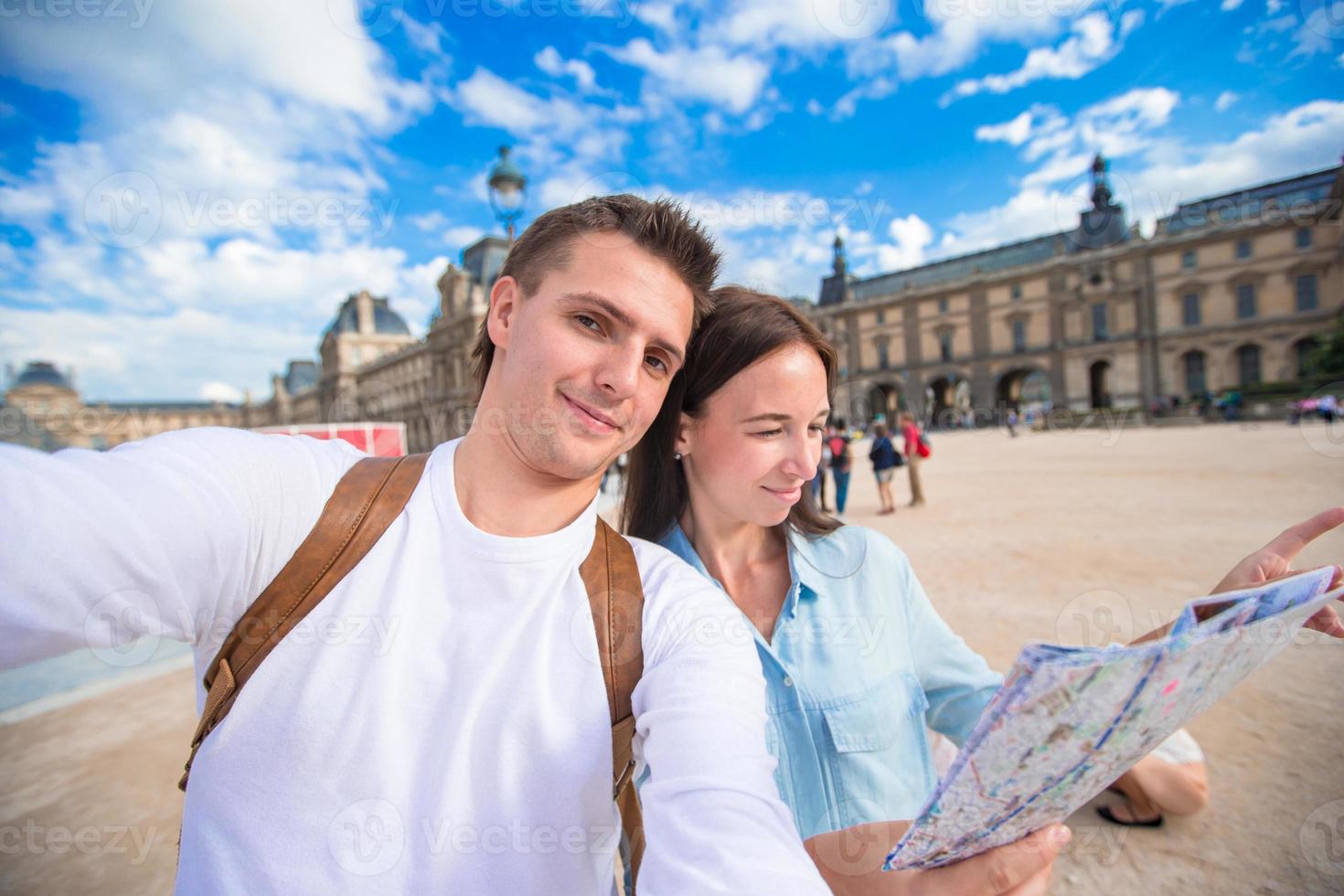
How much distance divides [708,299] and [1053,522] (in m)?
8.50

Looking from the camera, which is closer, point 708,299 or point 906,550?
point 708,299

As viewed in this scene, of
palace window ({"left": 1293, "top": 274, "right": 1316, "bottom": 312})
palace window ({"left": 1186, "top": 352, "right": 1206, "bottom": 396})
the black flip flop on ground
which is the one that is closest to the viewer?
the black flip flop on ground

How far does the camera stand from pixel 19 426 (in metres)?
9.95

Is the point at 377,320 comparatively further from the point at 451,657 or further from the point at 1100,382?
the point at 451,657

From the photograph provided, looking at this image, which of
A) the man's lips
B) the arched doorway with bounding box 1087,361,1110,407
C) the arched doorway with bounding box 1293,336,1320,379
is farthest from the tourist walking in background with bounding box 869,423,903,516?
the arched doorway with bounding box 1293,336,1320,379

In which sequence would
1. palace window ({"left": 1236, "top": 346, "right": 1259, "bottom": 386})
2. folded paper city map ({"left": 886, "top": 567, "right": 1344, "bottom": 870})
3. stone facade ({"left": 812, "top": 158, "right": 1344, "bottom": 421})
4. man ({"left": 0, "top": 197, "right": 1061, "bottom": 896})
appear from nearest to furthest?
folded paper city map ({"left": 886, "top": 567, "right": 1344, "bottom": 870}) → man ({"left": 0, "top": 197, "right": 1061, "bottom": 896}) → stone facade ({"left": 812, "top": 158, "right": 1344, "bottom": 421}) → palace window ({"left": 1236, "top": 346, "right": 1259, "bottom": 386})

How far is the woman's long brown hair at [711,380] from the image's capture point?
190 centimetres

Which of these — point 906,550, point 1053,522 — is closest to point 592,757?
point 906,550

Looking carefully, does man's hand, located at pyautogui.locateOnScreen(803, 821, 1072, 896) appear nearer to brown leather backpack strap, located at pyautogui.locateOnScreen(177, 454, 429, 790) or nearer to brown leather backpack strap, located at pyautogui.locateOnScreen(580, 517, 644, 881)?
brown leather backpack strap, located at pyautogui.locateOnScreen(580, 517, 644, 881)

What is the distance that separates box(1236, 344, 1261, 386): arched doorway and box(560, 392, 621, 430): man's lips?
5097 cm

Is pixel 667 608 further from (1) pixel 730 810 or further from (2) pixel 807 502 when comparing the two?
(2) pixel 807 502

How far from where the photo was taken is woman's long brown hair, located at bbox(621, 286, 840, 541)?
74.9 inches

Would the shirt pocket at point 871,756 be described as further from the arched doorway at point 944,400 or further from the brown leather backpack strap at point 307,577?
the arched doorway at point 944,400

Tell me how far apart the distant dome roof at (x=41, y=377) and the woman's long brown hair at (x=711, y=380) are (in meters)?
58.8
